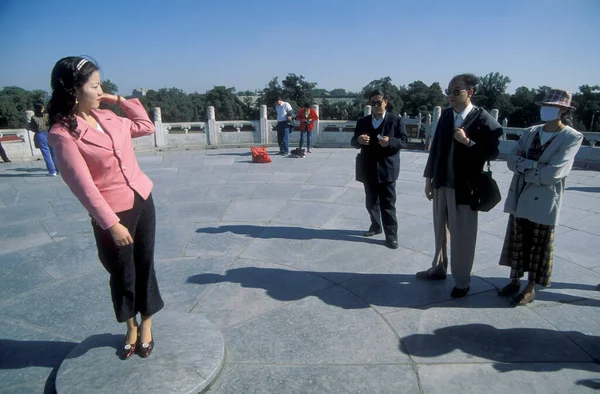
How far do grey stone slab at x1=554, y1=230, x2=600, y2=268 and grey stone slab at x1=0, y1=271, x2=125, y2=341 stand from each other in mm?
4531

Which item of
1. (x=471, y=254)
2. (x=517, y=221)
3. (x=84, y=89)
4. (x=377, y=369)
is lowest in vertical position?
(x=377, y=369)

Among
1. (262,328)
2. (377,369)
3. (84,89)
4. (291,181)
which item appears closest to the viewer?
(84,89)

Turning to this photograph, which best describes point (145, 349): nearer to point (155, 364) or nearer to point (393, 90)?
point (155, 364)

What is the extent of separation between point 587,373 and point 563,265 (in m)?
1.88

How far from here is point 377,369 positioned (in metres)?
2.54

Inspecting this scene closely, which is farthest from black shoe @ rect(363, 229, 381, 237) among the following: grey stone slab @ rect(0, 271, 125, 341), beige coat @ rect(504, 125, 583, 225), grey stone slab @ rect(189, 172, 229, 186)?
A: grey stone slab @ rect(189, 172, 229, 186)

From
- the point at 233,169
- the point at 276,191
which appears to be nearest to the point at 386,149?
the point at 276,191

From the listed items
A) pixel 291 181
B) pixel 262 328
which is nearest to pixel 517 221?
pixel 262 328

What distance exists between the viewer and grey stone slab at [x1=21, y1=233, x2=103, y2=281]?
405 cm

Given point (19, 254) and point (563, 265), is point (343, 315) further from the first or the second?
point (19, 254)

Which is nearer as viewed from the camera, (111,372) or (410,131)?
(111,372)

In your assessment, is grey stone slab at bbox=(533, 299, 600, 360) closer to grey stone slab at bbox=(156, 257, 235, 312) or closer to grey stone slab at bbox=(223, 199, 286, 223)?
grey stone slab at bbox=(156, 257, 235, 312)

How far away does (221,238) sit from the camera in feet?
16.1

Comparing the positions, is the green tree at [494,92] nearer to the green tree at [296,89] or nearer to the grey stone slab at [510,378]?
the green tree at [296,89]
